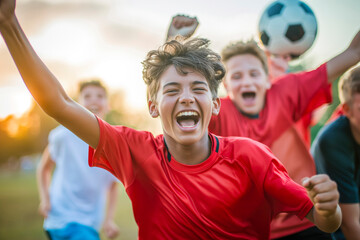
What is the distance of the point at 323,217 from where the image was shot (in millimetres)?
2084

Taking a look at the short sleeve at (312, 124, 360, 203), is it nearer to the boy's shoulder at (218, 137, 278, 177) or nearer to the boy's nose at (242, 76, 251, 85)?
the boy's nose at (242, 76, 251, 85)

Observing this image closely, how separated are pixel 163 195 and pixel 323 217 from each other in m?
1.13

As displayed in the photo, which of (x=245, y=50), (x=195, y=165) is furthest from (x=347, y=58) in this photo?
(x=195, y=165)

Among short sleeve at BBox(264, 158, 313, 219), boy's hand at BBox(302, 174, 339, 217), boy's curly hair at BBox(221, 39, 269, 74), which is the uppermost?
boy's curly hair at BBox(221, 39, 269, 74)

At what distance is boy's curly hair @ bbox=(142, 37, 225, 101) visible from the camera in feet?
9.40

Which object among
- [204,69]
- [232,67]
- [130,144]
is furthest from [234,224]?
[232,67]

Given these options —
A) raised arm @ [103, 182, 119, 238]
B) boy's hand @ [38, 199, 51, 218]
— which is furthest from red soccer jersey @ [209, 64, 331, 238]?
boy's hand @ [38, 199, 51, 218]

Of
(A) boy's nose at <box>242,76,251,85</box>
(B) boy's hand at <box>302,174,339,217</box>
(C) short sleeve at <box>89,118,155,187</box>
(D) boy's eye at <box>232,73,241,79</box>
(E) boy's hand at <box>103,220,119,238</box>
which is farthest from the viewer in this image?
(E) boy's hand at <box>103,220,119,238</box>

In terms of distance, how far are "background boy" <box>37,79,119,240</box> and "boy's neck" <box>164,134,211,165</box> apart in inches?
92.2

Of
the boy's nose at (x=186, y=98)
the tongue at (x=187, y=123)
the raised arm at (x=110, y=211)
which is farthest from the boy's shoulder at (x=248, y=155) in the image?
the raised arm at (x=110, y=211)

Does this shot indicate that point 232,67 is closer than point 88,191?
Yes

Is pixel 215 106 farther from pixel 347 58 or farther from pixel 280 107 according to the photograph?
pixel 347 58

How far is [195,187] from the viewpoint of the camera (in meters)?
2.68

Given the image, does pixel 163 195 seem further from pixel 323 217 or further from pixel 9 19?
pixel 9 19
